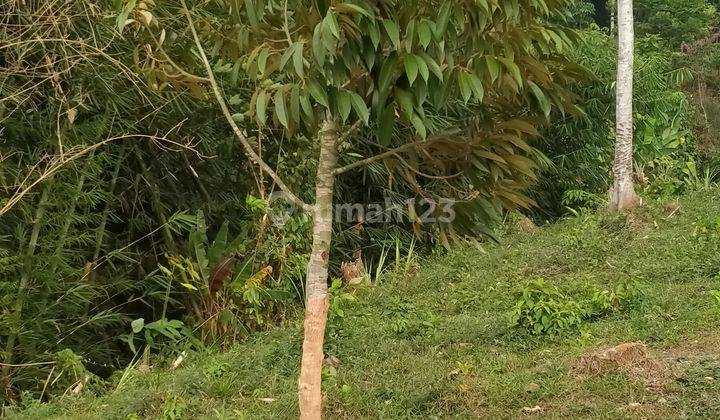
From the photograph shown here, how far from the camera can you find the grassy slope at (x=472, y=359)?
10.4 ft

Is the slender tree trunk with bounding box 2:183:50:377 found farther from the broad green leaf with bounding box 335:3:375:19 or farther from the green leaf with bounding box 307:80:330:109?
the broad green leaf with bounding box 335:3:375:19

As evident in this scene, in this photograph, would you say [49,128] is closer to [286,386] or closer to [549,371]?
[286,386]

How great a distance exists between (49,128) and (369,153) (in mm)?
2762

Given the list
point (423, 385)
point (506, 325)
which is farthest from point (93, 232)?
A: point (506, 325)

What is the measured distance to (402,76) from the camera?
192 cm

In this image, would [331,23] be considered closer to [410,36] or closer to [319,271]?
[410,36]

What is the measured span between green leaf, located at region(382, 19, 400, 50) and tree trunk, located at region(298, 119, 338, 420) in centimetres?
52

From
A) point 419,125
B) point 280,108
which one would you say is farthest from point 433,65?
point 280,108

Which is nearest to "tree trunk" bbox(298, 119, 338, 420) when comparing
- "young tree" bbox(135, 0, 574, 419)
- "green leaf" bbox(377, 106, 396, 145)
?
"young tree" bbox(135, 0, 574, 419)

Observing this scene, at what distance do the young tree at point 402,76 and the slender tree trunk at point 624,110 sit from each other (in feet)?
16.1

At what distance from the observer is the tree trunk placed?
2.28m

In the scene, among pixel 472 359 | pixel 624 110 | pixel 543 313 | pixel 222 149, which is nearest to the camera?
pixel 472 359

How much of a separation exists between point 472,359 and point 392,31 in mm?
2453

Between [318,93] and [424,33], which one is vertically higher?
[424,33]
